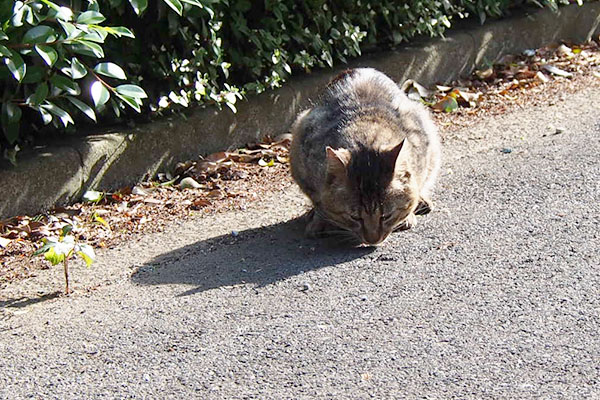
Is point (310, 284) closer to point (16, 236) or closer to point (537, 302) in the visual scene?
point (537, 302)

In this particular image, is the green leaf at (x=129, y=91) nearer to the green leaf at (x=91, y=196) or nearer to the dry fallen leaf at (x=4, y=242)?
the green leaf at (x=91, y=196)

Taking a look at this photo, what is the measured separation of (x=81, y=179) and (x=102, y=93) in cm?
105

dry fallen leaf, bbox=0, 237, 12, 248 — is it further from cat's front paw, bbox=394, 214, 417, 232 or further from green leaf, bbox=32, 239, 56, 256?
cat's front paw, bbox=394, 214, 417, 232

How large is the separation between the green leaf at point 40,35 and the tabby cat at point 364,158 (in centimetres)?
158

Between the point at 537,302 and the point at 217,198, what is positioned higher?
the point at 537,302

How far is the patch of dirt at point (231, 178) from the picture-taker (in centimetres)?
558

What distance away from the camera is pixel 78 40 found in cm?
500

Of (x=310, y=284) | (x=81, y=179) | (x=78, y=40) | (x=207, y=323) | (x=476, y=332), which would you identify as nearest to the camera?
(x=476, y=332)

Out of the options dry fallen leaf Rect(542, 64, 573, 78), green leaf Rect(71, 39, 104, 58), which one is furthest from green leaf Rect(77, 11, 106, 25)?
dry fallen leaf Rect(542, 64, 573, 78)

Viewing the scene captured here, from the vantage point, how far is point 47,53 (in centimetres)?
500

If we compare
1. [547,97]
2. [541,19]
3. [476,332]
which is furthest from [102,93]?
[541,19]

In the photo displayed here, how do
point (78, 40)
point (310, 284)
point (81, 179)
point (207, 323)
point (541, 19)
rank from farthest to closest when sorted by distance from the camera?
point (541, 19) → point (81, 179) → point (78, 40) → point (310, 284) → point (207, 323)

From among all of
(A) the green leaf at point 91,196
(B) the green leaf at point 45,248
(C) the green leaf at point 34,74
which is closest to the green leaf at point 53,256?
(B) the green leaf at point 45,248

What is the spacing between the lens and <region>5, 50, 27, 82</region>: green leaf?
5.03m
